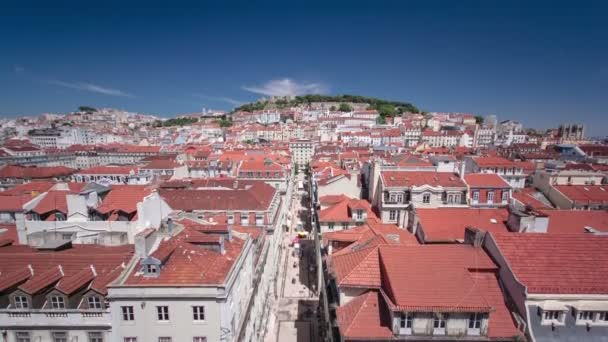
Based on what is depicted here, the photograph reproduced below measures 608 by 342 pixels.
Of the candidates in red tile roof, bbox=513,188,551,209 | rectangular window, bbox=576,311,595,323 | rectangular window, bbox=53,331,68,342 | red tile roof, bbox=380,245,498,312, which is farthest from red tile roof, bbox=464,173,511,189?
rectangular window, bbox=53,331,68,342

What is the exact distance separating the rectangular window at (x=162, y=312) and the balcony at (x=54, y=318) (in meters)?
3.25

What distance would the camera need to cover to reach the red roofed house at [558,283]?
55.2ft

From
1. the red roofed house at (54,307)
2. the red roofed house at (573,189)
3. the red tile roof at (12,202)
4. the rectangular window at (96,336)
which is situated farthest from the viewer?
the red roofed house at (573,189)

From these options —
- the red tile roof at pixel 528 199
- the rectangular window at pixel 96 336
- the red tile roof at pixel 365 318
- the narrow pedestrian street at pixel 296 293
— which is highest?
the red tile roof at pixel 528 199

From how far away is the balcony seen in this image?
17.8 metres

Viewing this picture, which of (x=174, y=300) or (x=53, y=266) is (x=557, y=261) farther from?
(x=53, y=266)

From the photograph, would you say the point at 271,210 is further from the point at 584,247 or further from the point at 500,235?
the point at 584,247

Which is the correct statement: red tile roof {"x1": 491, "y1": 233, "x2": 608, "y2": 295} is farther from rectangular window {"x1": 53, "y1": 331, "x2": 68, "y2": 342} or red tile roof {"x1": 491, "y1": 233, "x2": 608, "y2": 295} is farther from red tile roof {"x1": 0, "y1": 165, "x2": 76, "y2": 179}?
red tile roof {"x1": 0, "y1": 165, "x2": 76, "y2": 179}

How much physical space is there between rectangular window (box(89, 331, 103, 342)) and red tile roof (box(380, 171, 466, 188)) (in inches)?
1244

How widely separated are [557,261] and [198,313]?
74.4ft

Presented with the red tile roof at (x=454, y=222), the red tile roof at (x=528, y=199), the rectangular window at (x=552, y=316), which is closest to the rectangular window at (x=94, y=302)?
the rectangular window at (x=552, y=316)

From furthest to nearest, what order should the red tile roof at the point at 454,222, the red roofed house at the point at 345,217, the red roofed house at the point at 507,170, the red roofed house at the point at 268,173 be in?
the red roofed house at the point at 268,173
the red roofed house at the point at 507,170
the red roofed house at the point at 345,217
the red tile roof at the point at 454,222

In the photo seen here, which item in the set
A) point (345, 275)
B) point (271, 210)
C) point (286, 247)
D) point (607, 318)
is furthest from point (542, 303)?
point (286, 247)

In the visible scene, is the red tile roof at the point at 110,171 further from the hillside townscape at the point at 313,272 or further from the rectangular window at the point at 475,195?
the rectangular window at the point at 475,195
